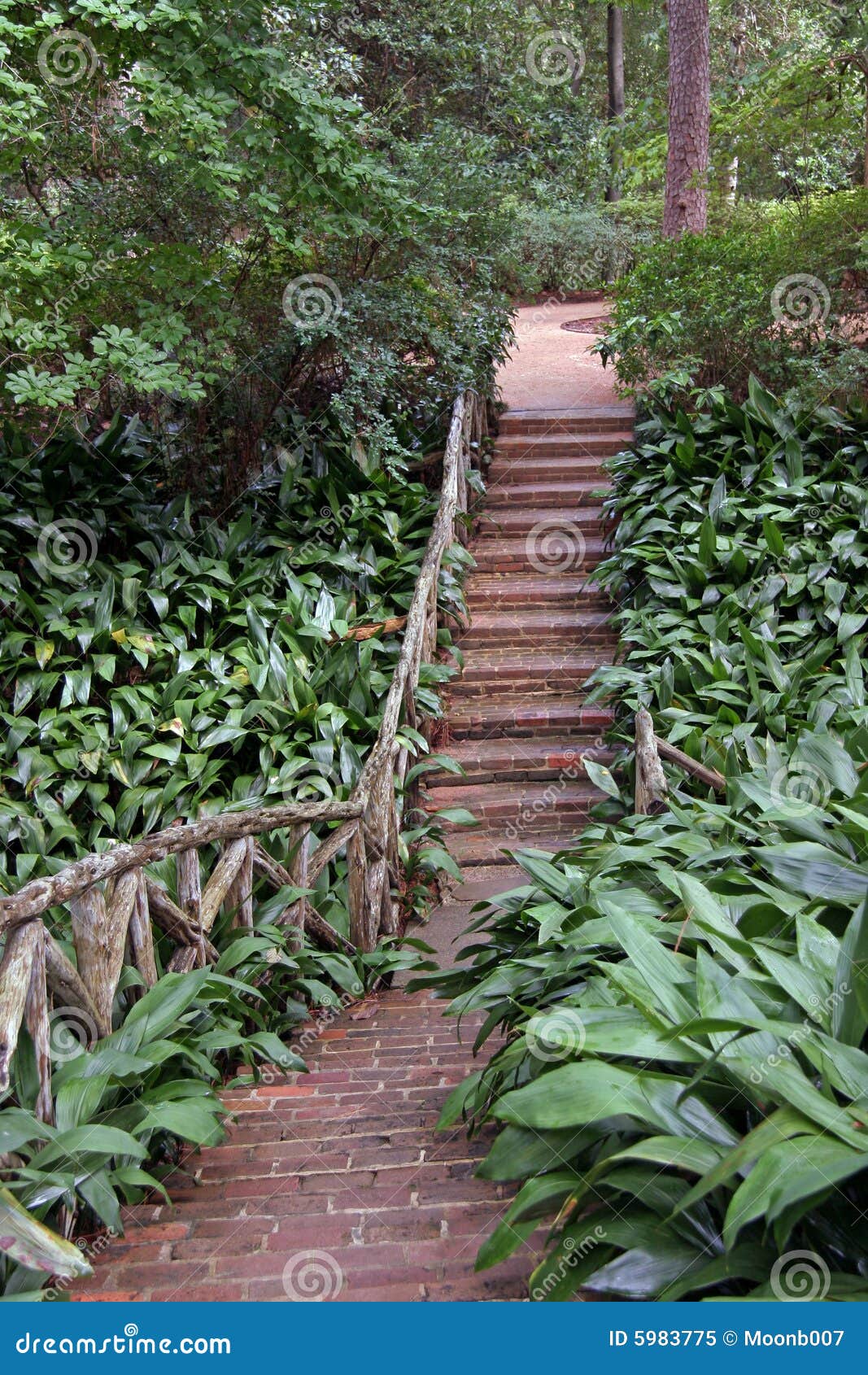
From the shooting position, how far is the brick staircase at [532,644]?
629 centimetres

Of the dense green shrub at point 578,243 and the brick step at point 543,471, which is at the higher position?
the dense green shrub at point 578,243

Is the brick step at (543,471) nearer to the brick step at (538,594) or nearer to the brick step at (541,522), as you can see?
the brick step at (541,522)

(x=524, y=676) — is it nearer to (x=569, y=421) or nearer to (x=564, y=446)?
(x=564, y=446)

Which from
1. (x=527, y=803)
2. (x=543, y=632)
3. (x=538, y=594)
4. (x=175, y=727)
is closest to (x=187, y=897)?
(x=175, y=727)

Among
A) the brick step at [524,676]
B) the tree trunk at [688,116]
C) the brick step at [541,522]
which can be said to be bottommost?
the brick step at [524,676]

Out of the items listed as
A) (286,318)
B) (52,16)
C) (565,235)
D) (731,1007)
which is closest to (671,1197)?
(731,1007)

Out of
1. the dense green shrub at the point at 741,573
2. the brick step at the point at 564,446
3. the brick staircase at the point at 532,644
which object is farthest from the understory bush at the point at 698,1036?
the brick step at the point at 564,446

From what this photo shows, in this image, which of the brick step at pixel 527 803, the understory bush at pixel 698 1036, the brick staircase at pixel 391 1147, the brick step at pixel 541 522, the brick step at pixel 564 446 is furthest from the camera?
the brick step at pixel 564 446

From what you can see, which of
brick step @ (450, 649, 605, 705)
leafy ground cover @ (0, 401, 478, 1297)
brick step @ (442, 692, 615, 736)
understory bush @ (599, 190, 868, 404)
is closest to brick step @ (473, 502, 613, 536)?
leafy ground cover @ (0, 401, 478, 1297)

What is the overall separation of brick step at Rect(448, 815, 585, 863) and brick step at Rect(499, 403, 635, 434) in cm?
483

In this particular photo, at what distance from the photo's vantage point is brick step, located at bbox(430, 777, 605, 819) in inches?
245

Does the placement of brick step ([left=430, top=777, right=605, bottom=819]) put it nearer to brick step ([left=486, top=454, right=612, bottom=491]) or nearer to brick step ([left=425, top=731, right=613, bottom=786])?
brick step ([left=425, top=731, right=613, bottom=786])

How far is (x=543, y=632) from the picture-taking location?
7.71m

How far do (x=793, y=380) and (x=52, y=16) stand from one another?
17.9ft
